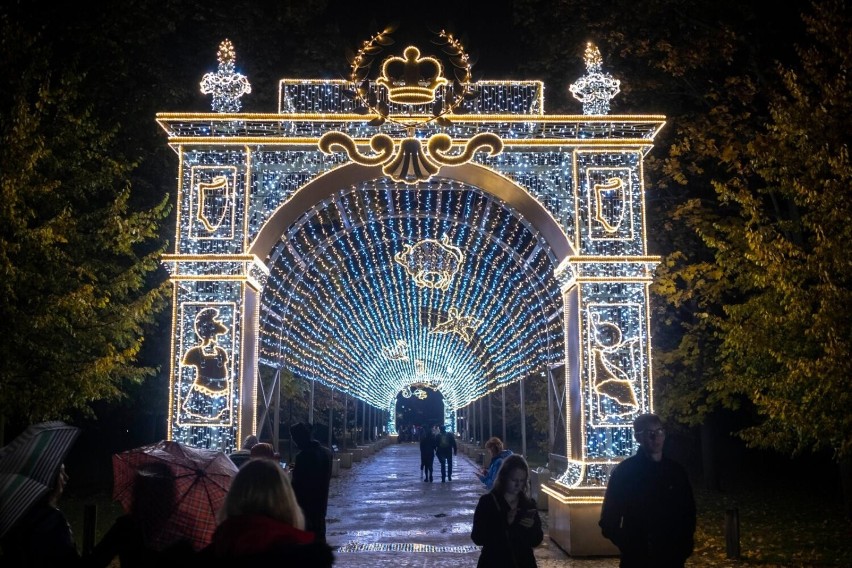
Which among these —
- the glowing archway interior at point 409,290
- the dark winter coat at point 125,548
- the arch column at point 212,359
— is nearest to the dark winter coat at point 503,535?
the dark winter coat at point 125,548

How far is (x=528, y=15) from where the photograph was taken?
1866cm

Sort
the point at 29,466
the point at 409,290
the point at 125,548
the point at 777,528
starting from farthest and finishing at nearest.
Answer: the point at 409,290 → the point at 777,528 → the point at 125,548 → the point at 29,466

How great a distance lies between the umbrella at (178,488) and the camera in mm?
4250

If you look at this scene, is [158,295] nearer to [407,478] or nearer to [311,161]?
[311,161]

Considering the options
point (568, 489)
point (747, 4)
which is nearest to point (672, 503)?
point (568, 489)

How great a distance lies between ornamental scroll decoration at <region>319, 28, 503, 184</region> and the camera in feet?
31.8

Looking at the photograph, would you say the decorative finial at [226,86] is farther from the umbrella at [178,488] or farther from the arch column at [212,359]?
the umbrella at [178,488]

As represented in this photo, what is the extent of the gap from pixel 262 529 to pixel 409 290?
24.7 m

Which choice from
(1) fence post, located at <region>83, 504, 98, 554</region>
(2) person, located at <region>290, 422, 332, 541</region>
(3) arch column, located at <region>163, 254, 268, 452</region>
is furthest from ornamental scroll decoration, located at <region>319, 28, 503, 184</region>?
(1) fence post, located at <region>83, 504, 98, 554</region>

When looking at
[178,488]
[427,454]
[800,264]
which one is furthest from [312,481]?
[427,454]

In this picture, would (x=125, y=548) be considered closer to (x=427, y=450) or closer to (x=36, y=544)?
(x=36, y=544)

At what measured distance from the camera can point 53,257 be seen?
37.2ft

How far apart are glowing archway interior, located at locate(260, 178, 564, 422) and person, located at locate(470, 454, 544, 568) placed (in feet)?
22.4

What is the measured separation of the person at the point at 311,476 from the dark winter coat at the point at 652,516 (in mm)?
3180
